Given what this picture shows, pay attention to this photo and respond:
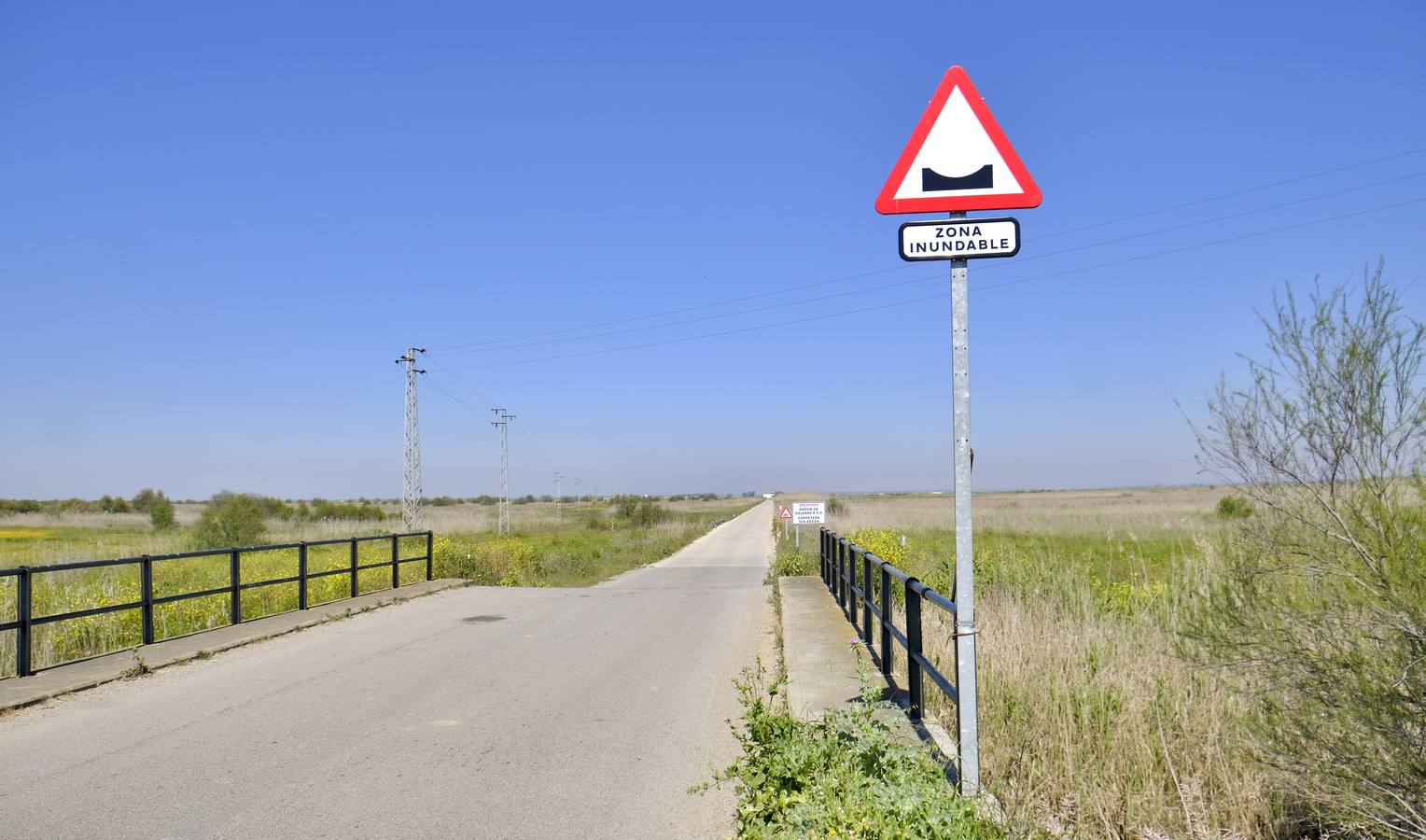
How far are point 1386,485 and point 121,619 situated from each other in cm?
1384

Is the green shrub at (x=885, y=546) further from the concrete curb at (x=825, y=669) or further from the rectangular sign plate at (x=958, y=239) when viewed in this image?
the rectangular sign plate at (x=958, y=239)

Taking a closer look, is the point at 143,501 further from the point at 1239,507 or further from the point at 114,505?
the point at 1239,507

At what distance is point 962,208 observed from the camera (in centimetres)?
443

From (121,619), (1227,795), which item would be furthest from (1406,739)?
(121,619)

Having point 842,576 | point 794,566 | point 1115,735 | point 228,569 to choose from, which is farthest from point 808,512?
point 1115,735

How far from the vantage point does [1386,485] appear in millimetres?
4633

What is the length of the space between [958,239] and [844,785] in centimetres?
262

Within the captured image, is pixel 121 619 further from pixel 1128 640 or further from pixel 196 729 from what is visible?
pixel 1128 640

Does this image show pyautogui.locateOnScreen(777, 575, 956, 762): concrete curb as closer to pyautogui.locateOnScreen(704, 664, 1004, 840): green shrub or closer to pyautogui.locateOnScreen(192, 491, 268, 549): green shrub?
pyautogui.locateOnScreen(704, 664, 1004, 840): green shrub

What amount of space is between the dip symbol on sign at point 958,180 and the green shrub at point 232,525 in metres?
36.2

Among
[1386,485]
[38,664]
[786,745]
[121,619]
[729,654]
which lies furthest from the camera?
[121,619]

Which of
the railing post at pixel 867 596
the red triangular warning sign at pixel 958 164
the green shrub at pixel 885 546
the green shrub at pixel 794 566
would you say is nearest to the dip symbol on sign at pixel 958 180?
the red triangular warning sign at pixel 958 164

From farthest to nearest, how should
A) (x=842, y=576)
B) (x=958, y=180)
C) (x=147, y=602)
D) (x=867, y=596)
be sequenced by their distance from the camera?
1. (x=842, y=576)
2. (x=147, y=602)
3. (x=867, y=596)
4. (x=958, y=180)

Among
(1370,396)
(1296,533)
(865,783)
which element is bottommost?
(865,783)
